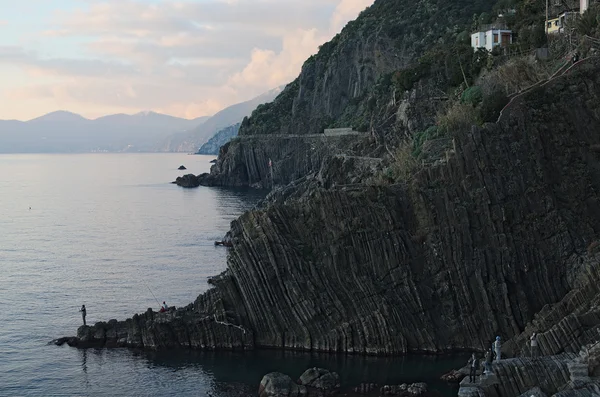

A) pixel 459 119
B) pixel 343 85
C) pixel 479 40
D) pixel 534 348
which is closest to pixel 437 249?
pixel 534 348

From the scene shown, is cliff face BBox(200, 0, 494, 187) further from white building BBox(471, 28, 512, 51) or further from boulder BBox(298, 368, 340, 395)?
boulder BBox(298, 368, 340, 395)

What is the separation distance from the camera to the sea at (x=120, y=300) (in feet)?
158

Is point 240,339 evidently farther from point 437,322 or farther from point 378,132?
point 378,132

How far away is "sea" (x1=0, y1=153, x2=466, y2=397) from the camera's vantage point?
48.2 metres

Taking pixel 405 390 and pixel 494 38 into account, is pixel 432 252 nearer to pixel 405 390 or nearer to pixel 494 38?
pixel 405 390

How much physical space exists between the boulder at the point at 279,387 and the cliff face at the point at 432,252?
7617 mm

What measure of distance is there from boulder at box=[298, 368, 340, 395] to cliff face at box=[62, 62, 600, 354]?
5845 mm

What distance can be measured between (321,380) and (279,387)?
8.31 feet

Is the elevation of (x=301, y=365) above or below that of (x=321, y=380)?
below

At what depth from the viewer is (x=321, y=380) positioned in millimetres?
45719

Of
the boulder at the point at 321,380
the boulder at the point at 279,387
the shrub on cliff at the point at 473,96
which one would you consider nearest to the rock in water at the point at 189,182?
the shrub on cliff at the point at 473,96

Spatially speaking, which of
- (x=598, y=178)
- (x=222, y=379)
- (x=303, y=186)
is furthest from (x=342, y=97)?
(x=222, y=379)

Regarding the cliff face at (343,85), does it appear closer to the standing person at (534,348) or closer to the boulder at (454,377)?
the boulder at (454,377)

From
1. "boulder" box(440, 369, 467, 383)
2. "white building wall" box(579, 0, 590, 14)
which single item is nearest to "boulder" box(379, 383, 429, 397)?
"boulder" box(440, 369, 467, 383)
